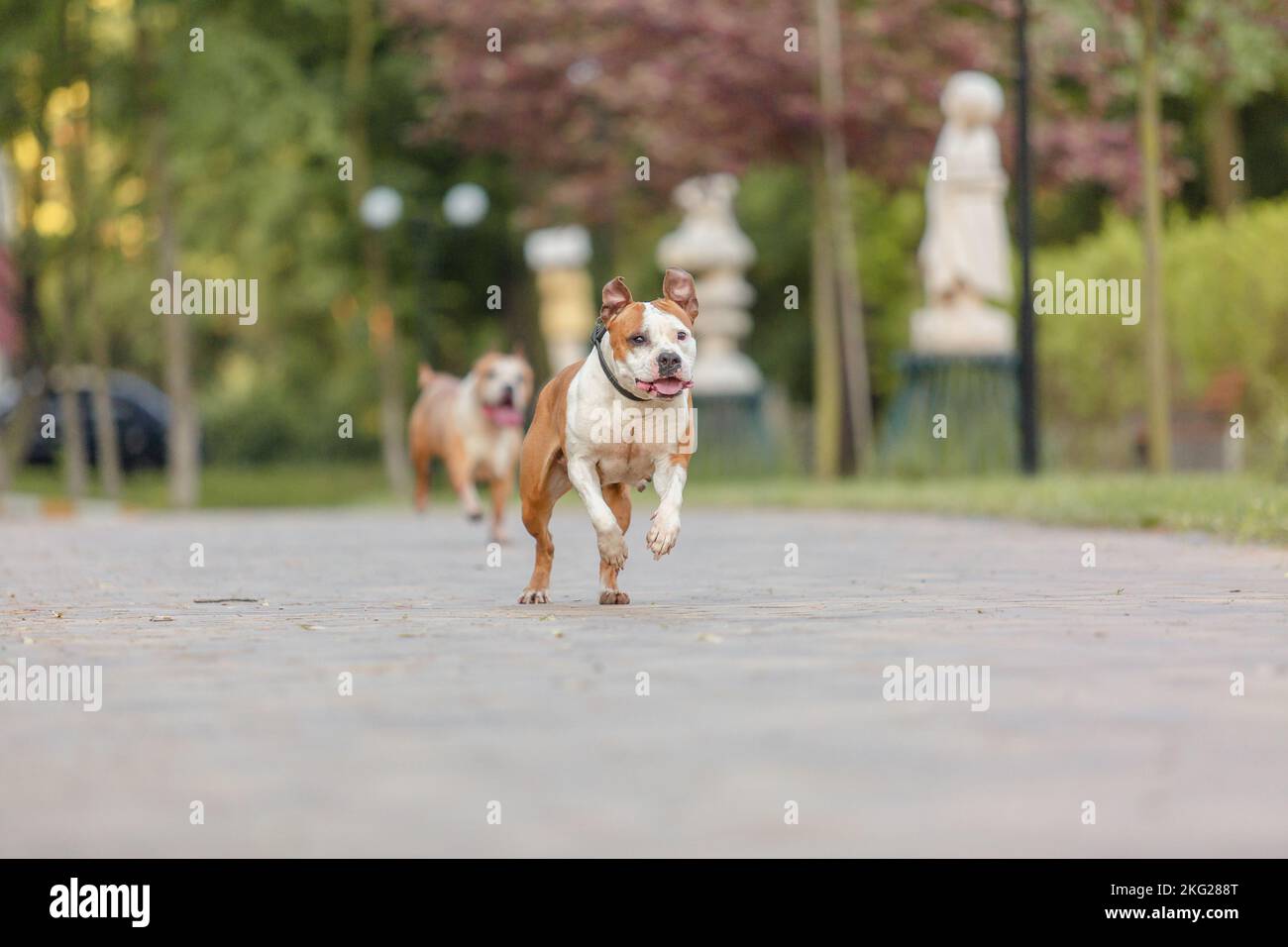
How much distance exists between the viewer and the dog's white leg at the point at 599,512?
427 inches

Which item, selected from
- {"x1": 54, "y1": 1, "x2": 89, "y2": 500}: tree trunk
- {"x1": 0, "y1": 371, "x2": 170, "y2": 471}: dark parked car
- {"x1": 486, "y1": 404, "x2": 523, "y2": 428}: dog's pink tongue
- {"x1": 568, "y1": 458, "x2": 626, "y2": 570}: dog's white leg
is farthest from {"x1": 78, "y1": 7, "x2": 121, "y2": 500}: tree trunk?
{"x1": 568, "y1": 458, "x2": 626, "y2": 570}: dog's white leg

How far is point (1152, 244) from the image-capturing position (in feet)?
81.2

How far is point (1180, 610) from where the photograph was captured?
1086 centimetres

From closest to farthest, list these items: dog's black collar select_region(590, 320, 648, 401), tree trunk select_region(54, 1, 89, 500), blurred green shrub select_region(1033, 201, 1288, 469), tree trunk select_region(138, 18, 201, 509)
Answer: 1. dog's black collar select_region(590, 320, 648, 401)
2. blurred green shrub select_region(1033, 201, 1288, 469)
3. tree trunk select_region(138, 18, 201, 509)
4. tree trunk select_region(54, 1, 89, 500)

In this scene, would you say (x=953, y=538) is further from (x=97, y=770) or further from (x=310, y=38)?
(x=310, y=38)

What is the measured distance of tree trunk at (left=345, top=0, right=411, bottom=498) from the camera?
41.2m

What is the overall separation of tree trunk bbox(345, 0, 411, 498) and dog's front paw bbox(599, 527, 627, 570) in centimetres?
2987

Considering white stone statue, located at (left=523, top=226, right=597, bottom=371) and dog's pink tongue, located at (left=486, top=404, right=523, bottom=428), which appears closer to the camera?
dog's pink tongue, located at (left=486, top=404, right=523, bottom=428)

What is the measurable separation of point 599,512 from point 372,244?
31.5 meters

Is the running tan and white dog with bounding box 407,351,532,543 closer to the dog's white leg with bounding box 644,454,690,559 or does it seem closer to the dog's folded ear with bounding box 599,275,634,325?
the dog's white leg with bounding box 644,454,690,559

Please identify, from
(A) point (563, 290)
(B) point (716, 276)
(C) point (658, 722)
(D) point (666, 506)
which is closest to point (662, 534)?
(D) point (666, 506)

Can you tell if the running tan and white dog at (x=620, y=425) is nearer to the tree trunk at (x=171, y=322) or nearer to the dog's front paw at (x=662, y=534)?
the dog's front paw at (x=662, y=534)

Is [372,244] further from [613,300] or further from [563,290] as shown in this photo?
[613,300]
